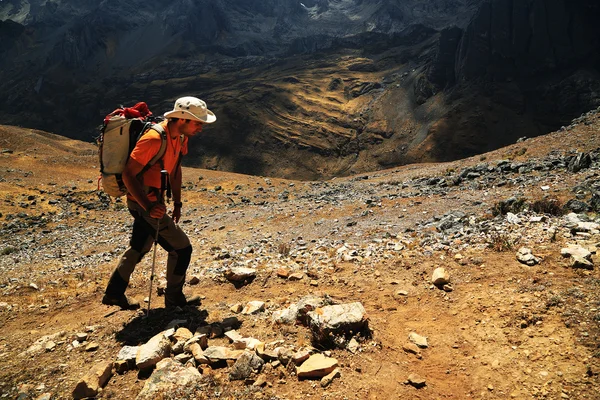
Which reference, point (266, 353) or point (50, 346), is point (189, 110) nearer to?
point (266, 353)

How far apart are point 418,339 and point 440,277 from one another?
1529mm

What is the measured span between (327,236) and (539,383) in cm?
762

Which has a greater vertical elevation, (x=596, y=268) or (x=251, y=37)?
(x=251, y=37)

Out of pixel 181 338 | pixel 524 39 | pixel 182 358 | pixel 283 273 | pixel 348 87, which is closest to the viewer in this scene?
pixel 182 358

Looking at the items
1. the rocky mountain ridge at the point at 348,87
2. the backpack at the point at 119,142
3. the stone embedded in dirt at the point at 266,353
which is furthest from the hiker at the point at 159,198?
the rocky mountain ridge at the point at 348,87

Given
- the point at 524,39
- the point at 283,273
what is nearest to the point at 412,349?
the point at 283,273

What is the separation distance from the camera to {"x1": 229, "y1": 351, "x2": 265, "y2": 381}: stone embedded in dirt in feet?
12.1

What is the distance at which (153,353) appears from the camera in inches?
157

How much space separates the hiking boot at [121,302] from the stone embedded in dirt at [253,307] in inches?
75.0

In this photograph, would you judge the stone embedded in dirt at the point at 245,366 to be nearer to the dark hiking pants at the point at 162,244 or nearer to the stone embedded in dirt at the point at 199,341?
the stone embedded in dirt at the point at 199,341

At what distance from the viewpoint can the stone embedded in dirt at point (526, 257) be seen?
17.9 ft

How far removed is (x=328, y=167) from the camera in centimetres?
6725

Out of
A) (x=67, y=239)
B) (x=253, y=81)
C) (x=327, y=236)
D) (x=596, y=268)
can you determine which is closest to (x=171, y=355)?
(x=596, y=268)

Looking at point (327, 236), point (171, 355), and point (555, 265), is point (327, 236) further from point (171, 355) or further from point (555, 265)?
point (171, 355)
